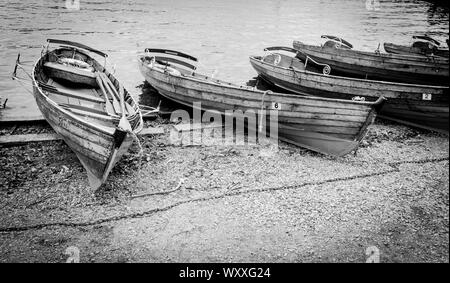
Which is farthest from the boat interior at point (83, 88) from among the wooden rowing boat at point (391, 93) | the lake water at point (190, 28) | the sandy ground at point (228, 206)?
the wooden rowing boat at point (391, 93)

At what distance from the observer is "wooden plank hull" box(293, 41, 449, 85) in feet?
42.2

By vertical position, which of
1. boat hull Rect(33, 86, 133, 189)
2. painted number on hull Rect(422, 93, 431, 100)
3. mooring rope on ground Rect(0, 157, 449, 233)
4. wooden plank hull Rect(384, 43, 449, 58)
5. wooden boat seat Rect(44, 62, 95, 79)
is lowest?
mooring rope on ground Rect(0, 157, 449, 233)

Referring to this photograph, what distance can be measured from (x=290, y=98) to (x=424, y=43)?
11547 millimetres

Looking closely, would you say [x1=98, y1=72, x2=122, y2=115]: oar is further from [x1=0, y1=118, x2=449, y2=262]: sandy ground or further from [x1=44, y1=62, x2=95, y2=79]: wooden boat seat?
[x1=0, y1=118, x2=449, y2=262]: sandy ground

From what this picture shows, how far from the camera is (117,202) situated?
23.7ft

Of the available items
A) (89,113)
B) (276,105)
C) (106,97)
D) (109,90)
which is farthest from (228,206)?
(109,90)

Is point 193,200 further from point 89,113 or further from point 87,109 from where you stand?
point 87,109

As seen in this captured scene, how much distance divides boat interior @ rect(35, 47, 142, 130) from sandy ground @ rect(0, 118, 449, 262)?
4.42 ft

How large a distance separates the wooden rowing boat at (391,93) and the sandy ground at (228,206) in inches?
52.8

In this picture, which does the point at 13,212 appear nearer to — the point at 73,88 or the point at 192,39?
the point at 73,88

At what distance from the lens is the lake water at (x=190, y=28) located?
18.6 metres

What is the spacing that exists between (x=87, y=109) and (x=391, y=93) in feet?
33.2

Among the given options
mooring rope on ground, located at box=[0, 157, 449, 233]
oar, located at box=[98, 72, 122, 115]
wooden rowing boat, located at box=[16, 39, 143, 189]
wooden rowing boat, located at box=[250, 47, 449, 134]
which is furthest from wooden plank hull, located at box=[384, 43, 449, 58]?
oar, located at box=[98, 72, 122, 115]

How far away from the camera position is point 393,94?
10.9 m
